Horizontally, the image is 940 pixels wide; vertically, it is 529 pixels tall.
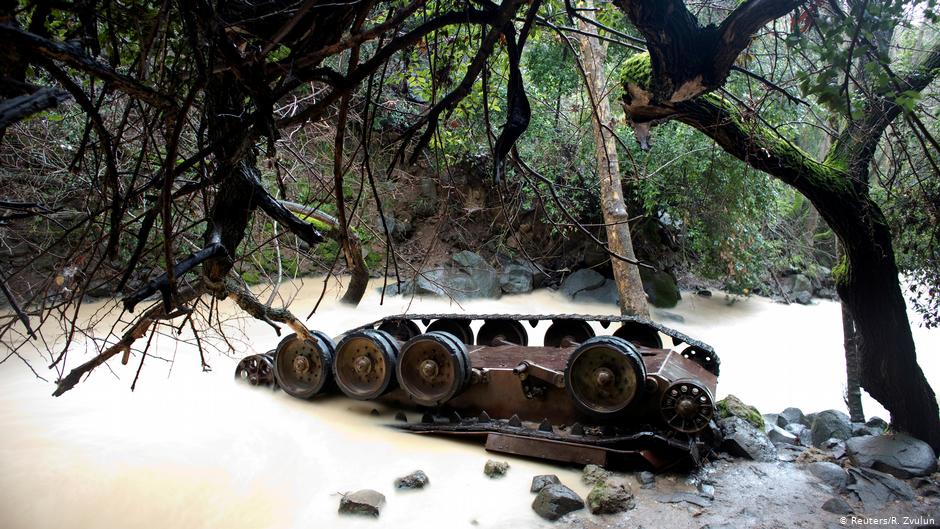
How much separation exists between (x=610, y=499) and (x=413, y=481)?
139 centimetres

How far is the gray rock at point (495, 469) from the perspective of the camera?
193 inches

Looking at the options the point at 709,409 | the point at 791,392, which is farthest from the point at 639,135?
the point at 791,392

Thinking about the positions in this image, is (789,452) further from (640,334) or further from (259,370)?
(259,370)

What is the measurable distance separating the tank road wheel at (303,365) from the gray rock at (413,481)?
175cm

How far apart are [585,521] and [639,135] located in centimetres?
250

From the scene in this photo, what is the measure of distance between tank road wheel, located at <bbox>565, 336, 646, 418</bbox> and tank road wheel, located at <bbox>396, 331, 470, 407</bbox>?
94 centimetres

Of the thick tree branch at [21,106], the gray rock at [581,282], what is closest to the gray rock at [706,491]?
the thick tree branch at [21,106]

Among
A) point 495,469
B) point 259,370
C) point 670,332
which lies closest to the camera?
point 495,469

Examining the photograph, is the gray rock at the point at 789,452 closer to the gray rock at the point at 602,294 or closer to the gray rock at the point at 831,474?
the gray rock at the point at 831,474

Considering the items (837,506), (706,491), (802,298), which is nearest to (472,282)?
(802,298)

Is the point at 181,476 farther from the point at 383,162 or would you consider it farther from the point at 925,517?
the point at 383,162

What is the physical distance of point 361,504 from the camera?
4.32 meters

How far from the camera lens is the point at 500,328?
709 cm

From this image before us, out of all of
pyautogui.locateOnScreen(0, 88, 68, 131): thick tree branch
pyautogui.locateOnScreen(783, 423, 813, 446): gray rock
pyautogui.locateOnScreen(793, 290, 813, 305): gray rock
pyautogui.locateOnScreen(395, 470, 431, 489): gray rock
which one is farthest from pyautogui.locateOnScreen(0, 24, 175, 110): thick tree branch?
pyautogui.locateOnScreen(793, 290, 813, 305): gray rock
